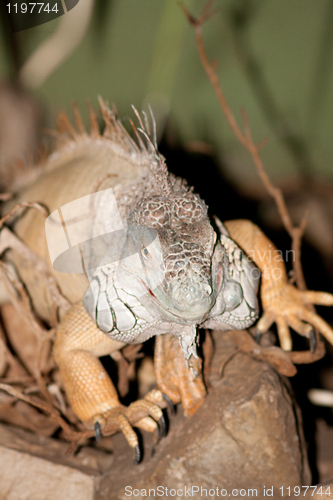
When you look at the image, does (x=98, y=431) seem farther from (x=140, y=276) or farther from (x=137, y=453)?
(x=140, y=276)

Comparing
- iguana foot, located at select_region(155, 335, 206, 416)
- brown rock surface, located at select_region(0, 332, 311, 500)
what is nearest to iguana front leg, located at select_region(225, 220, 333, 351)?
brown rock surface, located at select_region(0, 332, 311, 500)

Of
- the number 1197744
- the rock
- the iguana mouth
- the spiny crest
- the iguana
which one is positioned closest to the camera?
the iguana mouth

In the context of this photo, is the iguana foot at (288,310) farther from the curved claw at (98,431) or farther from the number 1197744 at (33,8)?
the number 1197744 at (33,8)

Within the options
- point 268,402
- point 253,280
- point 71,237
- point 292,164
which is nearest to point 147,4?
point 292,164

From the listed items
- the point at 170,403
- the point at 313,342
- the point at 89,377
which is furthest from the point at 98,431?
the point at 313,342

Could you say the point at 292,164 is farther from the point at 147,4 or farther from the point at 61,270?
the point at 61,270

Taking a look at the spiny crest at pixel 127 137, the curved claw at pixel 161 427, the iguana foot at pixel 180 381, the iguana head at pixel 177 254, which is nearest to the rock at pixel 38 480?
the curved claw at pixel 161 427

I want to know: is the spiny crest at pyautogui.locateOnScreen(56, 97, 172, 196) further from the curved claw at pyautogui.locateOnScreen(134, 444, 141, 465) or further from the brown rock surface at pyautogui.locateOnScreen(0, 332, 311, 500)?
the curved claw at pyautogui.locateOnScreen(134, 444, 141, 465)
